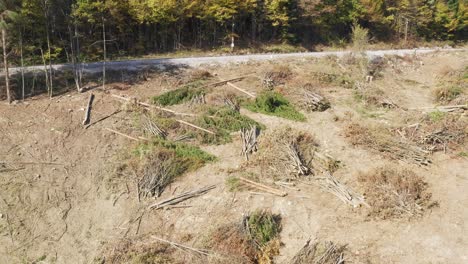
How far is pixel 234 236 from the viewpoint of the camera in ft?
40.7

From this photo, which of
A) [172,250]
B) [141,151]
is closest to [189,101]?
[141,151]

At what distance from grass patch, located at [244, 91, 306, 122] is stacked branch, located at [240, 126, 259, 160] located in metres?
2.54

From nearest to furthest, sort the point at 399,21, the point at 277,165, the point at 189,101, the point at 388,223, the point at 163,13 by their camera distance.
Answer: the point at 388,223
the point at 277,165
the point at 189,101
the point at 163,13
the point at 399,21

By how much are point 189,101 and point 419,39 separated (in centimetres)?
3131

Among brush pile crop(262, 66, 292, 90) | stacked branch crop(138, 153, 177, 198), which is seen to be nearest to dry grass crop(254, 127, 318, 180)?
stacked branch crop(138, 153, 177, 198)

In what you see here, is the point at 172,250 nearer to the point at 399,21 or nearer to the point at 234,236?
the point at 234,236

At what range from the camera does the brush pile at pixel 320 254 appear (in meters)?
11.6

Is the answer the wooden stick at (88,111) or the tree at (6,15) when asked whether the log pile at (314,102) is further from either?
the tree at (6,15)

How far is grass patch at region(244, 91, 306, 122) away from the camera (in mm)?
21328

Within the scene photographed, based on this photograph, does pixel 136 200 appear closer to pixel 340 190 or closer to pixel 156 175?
pixel 156 175

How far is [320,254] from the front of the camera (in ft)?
39.1

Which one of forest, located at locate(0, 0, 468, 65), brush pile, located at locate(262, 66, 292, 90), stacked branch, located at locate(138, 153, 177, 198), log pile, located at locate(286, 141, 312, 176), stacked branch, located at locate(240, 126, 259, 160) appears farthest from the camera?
brush pile, located at locate(262, 66, 292, 90)

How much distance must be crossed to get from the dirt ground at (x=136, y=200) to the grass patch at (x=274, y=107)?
0.46 meters

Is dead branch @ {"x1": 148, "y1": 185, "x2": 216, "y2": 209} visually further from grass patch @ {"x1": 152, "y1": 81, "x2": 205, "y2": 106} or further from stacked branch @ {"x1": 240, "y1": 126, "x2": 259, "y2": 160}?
grass patch @ {"x1": 152, "y1": 81, "x2": 205, "y2": 106}
